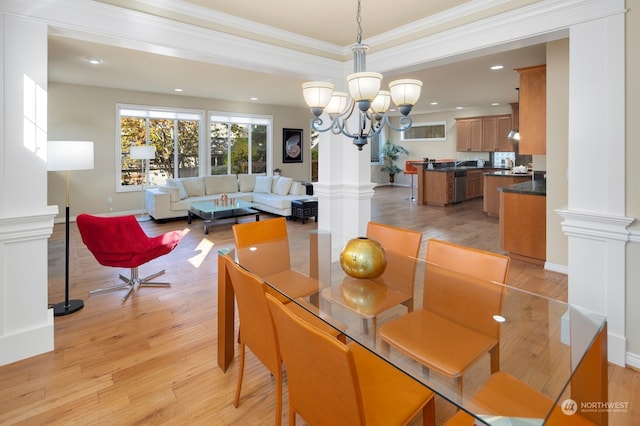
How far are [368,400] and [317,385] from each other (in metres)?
0.26

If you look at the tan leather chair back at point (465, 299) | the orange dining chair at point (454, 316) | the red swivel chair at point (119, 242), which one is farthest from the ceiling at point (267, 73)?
the tan leather chair back at point (465, 299)

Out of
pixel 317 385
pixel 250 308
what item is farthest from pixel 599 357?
pixel 250 308

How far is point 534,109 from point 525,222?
1371mm

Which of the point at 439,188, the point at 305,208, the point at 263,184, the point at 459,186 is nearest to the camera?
the point at 305,208

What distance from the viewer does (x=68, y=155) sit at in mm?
2791

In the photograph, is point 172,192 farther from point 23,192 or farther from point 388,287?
point 388,287

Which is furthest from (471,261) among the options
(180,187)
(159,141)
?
(159,141)

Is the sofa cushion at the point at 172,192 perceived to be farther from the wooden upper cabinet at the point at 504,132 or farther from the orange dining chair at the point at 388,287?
the wooden upper cabinet at the point at 504,132

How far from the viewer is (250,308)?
1.60 meters

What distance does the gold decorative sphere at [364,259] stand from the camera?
1.88m

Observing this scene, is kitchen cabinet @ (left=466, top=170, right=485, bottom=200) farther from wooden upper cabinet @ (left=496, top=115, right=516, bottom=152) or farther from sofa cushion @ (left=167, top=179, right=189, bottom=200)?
sofa cushion @ (left=167, top=179, right=189, bottom=200)

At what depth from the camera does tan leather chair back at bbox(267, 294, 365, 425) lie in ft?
3.19

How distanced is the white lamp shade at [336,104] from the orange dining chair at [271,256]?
977mm

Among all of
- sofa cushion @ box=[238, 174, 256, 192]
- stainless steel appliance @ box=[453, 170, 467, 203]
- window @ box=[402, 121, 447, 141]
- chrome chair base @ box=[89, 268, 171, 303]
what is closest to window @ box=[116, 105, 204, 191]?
sofa cushion @ box=[238, 174, 256, 192]
